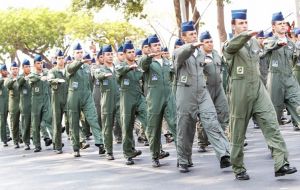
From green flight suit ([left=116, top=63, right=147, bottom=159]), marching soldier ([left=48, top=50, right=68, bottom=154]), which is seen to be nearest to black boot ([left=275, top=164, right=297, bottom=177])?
green flight suit ([left=116, top=63, right=147, bottom=159])

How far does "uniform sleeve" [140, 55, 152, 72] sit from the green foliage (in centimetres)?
1802

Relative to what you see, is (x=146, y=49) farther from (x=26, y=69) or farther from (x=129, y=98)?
(x=26, y=69)

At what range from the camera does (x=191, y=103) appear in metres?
8.93

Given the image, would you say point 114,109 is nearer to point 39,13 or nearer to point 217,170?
point 217,170

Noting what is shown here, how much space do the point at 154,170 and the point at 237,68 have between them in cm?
253

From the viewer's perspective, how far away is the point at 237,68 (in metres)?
7.80

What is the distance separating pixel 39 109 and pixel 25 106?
2.50 feet

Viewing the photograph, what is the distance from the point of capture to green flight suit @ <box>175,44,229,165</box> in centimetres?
880

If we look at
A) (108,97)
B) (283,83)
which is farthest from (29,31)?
(283,83)

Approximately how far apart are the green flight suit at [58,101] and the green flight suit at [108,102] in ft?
5.16

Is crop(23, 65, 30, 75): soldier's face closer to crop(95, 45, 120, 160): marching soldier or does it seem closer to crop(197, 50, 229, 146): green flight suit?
crop(95, 45, 120, 160): marching soldier

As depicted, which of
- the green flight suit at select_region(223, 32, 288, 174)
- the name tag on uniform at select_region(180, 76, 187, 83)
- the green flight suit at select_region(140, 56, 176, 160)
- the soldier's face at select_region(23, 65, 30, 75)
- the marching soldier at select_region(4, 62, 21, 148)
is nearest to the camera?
the green flight suit at select_region(223, 32, 288, 174)

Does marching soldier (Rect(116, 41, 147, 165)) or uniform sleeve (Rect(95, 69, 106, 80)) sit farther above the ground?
uniform sleeve (Rect(95, 69, 106, 80))

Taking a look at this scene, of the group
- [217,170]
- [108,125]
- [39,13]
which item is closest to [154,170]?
[217,170]
